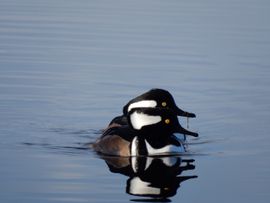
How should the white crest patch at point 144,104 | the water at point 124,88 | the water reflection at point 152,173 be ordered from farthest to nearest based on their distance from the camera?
the white crest patch at point 144,104 < the water at point 124,88 < the water reflection at point 152,173

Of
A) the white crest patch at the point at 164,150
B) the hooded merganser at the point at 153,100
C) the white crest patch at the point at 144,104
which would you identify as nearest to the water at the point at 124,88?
the white crest patch at the point at 164,150

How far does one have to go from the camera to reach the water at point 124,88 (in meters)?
15.2

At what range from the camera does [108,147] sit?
1741 centimetres

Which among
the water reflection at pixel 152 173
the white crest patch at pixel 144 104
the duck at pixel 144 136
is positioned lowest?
the water reflection at pixel 152 173

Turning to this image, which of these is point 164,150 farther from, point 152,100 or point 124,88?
point 124,88

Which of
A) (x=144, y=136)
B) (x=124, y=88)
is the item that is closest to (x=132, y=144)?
(x=144, y=136)

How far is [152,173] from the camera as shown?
52.9 ft

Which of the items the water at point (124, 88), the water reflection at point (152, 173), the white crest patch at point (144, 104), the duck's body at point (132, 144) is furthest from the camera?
the white crest patch at point (144, 104)

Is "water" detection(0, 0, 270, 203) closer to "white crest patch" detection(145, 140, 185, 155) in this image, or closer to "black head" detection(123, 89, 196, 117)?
"white crest patch" detection(145, 140, 185, 155)

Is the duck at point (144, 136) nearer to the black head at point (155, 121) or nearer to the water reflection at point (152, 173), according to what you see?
the black head at point (155, 121)

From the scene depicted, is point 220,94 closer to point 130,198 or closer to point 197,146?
point 197,146

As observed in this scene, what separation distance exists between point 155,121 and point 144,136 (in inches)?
11.3

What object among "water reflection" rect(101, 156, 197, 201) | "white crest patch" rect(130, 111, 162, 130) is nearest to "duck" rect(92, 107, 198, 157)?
"white crest patch" rect(130, 111, 162, 130)

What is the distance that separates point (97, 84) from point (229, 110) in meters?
2.85
